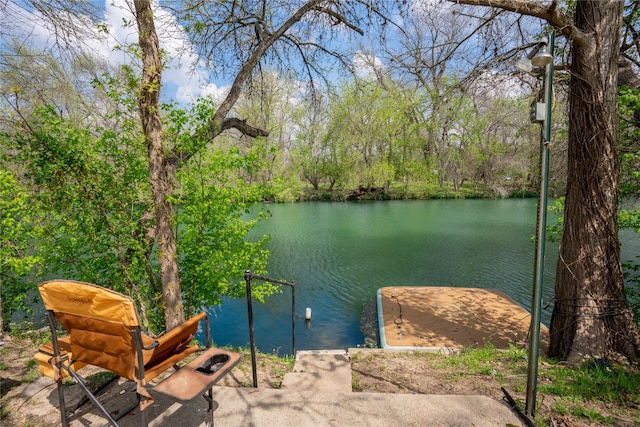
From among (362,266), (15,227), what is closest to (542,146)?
(15,227)

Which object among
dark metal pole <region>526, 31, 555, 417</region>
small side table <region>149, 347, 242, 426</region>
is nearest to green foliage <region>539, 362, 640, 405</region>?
dark metal pole <region>526, 31, 555, 417</region>

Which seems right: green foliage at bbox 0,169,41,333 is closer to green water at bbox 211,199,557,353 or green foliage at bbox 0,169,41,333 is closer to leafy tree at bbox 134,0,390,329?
leafy tree at bbox 134,0,390,329

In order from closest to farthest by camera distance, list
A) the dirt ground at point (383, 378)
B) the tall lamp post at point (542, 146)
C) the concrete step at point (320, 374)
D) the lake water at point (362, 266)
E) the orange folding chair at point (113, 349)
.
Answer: the orange folding chair at point (113, 349)
the tall lamp post at point (542, 146)
the dirt ground at point (383, 378)
the concrete step at point (320, 374)
the lake water at point (362, 266)

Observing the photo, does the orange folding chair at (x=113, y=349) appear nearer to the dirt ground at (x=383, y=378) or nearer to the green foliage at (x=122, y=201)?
the dirt ground at (x=383, y=378)

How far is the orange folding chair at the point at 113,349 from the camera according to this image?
1552 mm

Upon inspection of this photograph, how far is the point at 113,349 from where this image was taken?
→ 168 centimetres

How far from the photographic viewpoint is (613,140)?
3.11m

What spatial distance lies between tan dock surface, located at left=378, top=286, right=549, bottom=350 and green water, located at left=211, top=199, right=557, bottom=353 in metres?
0.86

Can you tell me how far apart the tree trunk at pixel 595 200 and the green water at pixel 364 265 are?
3.93 metres

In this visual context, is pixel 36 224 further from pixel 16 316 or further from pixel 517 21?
pixel 517 21

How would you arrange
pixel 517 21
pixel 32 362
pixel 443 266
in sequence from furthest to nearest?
pixel 443 266, pixel 517 21, pixel 32 362

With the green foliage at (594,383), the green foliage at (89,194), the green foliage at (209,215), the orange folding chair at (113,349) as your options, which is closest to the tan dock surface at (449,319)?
the green foliage at (594,383)

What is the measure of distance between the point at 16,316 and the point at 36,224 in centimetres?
563

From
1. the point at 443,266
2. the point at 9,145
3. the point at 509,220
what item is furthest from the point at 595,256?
the point at 509,220
